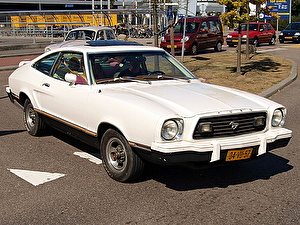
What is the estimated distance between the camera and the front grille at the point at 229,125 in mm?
4836

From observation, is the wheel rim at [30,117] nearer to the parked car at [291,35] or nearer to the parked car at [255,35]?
the parked car at [255,35]

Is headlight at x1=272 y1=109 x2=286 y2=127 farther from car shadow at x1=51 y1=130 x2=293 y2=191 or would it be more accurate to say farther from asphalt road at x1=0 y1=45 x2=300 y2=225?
asphalt road at x1=0 y1=45 x2=300 y2=225

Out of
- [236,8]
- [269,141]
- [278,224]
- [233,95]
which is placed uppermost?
[236,8]

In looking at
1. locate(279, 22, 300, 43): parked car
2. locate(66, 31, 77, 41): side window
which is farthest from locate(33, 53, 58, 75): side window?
locate(279, 22, 300, 43): parked car

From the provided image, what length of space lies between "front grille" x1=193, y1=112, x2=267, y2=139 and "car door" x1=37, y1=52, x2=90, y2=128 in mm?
1639

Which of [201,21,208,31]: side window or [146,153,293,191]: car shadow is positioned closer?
[146,153,293,191]: car shadow

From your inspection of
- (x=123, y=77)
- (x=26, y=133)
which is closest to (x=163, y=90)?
(x=123, y=77)

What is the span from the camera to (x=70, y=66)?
6.45m

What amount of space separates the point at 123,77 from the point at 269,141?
2103 mm

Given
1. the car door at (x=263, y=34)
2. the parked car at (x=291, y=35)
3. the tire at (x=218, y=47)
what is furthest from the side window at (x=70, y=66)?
the parked car at (x=291, y=35)

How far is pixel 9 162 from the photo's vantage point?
20.3 feet

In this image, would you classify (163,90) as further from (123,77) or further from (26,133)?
(26,133)

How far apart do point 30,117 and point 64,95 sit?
1541 millimetres

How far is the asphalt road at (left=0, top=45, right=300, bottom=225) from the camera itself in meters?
4.42
